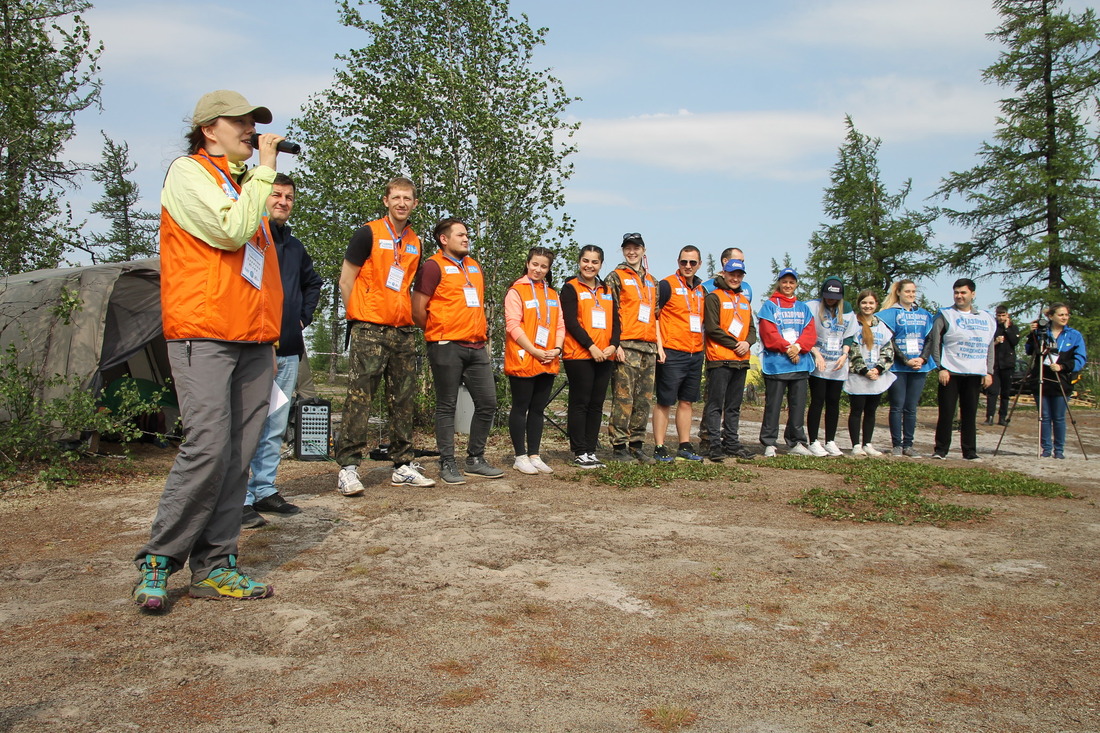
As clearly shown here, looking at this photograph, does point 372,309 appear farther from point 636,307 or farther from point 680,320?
point 680,320

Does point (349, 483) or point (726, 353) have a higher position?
point (726, 353)

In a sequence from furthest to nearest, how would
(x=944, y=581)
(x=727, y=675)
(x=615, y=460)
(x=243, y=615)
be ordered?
(x=615, y=460) → (x=944, y=581) → (x=243, y=615) → (x=727, y=675)

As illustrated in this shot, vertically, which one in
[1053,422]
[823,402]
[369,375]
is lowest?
[1053,422]

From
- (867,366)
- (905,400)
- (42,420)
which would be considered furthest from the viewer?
(905,400)

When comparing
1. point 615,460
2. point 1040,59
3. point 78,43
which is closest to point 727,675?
point 615,460

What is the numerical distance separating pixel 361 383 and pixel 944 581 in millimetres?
3872

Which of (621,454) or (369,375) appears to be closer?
(369,375)

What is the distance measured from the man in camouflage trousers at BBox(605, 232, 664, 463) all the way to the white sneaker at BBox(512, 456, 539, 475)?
102cm

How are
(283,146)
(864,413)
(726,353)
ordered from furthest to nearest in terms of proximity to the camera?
(864,413), (726,353), (283,146)

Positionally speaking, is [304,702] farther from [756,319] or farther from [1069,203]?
[1069,203]

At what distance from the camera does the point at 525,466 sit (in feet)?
22.2

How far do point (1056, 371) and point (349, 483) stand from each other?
8.60 meters

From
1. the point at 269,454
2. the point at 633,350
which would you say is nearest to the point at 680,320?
the point at 633,350

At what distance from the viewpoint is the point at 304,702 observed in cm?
240
